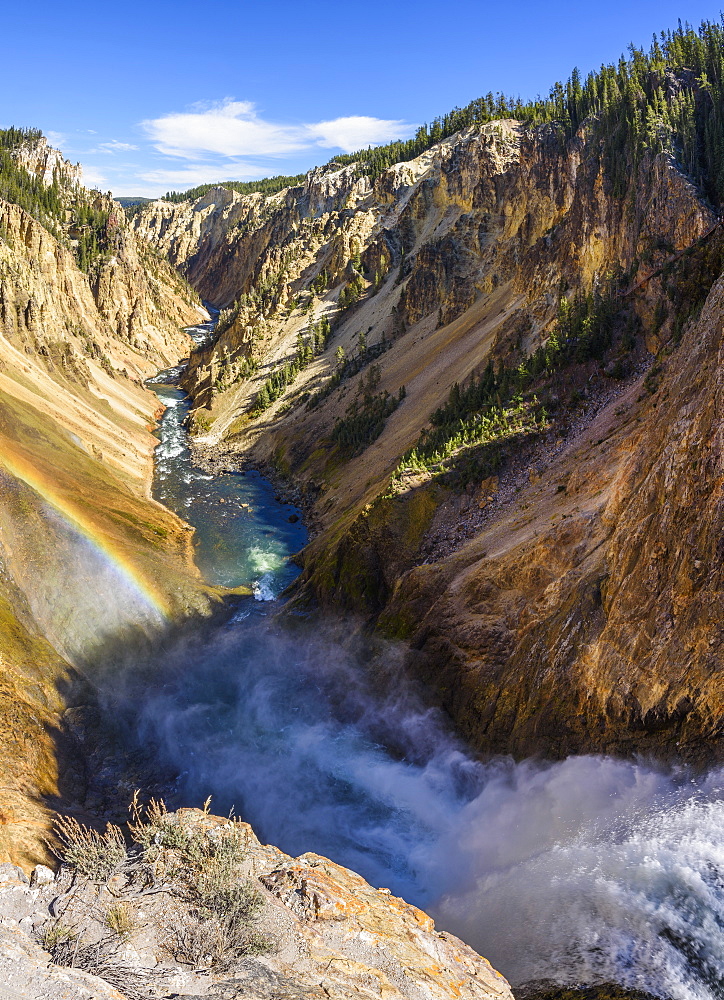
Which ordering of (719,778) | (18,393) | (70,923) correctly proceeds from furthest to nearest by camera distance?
1. (18,393)
2. (719,778)
3. (70,923)

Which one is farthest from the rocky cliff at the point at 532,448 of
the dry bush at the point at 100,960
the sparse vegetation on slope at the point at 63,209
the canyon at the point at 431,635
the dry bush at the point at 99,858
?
the sparse vegetation on slope at the point at 63,209

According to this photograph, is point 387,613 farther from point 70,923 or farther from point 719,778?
point 70,923

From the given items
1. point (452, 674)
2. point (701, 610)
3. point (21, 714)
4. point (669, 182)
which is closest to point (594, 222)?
point (669, 182)

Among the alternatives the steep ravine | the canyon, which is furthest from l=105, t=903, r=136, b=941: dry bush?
the steep ravine

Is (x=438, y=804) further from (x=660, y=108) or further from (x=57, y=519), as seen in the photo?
(x=660, y=108)

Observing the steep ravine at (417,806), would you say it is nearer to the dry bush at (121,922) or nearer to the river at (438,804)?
the river at (438,804)

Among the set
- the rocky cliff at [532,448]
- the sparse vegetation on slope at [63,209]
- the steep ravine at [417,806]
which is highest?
the sparse vegetation on slope at [63,209]
